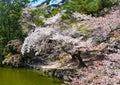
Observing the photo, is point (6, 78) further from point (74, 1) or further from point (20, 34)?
point (20, 34)

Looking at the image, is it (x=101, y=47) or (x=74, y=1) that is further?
(x=74, y=1)

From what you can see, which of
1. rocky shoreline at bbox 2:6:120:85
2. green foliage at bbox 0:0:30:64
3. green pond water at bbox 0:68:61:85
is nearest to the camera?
rocky shoreline at bbox 2:6:120:85

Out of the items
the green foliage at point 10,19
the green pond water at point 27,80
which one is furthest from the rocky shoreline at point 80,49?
the green foliage at point 10,19

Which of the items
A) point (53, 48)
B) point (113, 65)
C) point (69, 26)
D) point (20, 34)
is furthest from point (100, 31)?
point (20, 34)

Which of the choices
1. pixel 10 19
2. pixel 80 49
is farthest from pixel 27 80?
pixel 10 19

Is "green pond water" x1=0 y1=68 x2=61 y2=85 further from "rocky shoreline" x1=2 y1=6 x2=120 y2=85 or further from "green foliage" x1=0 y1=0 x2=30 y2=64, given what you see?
"green foliage" x1=0 y1=0 x2=30 y2=64

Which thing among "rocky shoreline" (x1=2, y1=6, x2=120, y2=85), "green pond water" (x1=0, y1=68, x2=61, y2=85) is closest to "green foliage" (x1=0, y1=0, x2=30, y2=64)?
"rocky shoreline" (x1=2, y1=6, x2=120, y2=85)

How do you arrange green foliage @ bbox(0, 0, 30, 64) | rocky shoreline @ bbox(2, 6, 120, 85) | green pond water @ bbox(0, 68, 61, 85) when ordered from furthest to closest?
green foliage @ bbox(0, 0, 30, 64) < green pond water @ bbox(0, 68, 61, 85) < rocky shoreline @ bbox(2, 6, 120, 85)

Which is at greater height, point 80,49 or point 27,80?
point 80,49

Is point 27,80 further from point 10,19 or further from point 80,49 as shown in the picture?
point 10,19

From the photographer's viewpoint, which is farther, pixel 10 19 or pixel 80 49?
pixel 10 19

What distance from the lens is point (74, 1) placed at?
1812 centimetres

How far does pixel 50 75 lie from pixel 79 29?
348cm

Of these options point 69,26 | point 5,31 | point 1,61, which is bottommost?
point 1,61
